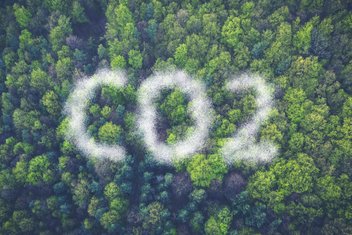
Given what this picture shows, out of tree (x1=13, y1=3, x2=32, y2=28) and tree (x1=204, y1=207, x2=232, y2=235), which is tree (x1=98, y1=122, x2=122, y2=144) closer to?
tree (x1=204, y1=207, x2=232, y2=235)

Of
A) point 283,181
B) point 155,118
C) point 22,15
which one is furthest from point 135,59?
point 283,181

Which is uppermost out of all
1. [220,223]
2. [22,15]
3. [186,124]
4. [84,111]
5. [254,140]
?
[22,15]

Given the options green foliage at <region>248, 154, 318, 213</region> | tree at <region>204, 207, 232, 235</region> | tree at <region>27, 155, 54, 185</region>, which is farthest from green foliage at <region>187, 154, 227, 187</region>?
tree at <region>27, 155, 54, 185</region>

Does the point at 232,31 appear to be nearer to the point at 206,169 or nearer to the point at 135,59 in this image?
the point at 135,59

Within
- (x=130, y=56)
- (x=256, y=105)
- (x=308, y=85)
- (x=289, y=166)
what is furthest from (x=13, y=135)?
(x=308, y=85)

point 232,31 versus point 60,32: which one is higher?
point 60,32

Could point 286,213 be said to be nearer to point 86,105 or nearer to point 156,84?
point 156,84

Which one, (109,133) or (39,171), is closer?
(109,133)
